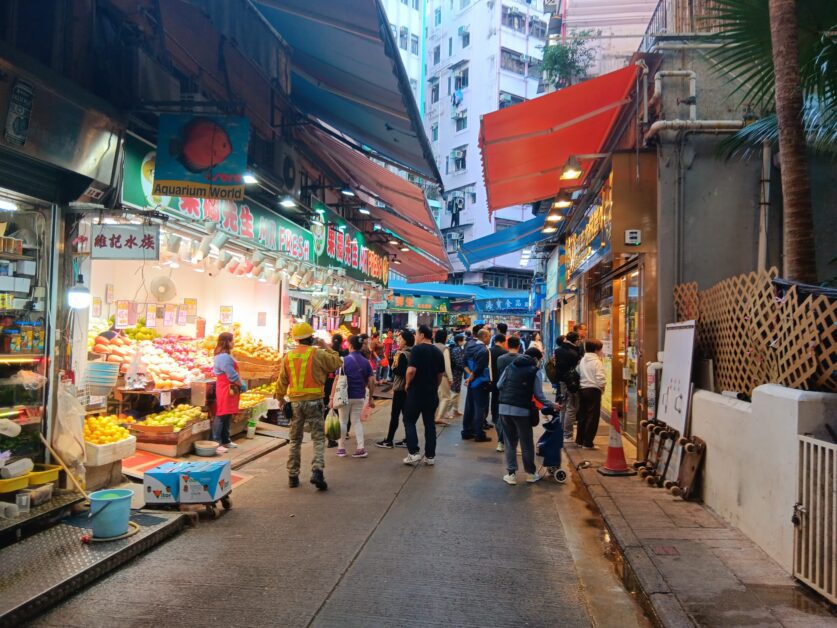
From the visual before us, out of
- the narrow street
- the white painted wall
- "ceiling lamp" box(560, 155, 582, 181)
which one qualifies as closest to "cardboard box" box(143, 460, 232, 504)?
the narrow street

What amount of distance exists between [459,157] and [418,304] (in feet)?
63.7

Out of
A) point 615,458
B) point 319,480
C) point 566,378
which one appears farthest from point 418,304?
point 319,480

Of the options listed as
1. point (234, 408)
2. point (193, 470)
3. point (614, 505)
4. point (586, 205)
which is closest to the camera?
point (193, 470)

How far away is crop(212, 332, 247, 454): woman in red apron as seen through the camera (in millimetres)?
8812

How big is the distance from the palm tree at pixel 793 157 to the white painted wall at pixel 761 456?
1175 millimetres

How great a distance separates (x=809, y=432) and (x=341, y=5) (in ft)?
18.9

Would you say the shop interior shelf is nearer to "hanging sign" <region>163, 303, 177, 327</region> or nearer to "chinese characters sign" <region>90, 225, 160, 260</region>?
"chinese characters sign" <region>90, 225, 160, 260</region>

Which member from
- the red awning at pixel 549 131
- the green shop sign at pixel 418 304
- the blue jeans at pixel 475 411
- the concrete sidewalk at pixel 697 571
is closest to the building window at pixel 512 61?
the green shop sign at pixel 418 304

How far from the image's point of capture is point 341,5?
6.13 m

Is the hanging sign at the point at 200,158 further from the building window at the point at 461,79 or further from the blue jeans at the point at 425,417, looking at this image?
the building window at the point at 461,79

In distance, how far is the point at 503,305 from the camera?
3603 cm

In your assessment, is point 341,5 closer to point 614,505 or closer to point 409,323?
point 614,505

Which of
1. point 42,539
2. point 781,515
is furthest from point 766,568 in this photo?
point 42,539

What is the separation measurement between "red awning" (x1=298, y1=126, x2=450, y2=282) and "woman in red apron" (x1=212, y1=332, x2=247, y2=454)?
469 centimetres
